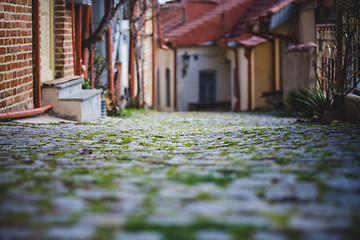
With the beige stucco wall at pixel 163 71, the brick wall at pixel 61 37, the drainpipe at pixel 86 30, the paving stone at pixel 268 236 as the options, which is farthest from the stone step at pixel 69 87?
the beige stucco wall at pixel 163 71

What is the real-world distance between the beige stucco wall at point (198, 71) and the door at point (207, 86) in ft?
0.61

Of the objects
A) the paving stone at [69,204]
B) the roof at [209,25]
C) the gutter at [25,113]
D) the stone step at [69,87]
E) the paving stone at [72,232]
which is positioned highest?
the roof at [209,25]

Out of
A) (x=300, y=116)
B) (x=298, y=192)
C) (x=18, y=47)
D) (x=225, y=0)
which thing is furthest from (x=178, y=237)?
(x=225, y=0)

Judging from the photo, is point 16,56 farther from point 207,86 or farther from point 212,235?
point 207,86

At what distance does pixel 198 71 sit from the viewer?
2273 cm

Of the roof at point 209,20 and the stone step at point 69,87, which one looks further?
the roof at point 209,20

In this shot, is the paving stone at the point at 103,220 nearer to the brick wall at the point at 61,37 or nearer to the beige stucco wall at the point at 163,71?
the brick wall at the point at 61,37

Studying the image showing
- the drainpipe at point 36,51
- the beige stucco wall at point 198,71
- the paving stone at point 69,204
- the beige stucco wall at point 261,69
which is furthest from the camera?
the beige stucco wall at point 198,71

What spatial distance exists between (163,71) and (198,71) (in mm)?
2128

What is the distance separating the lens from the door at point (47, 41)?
9672mm

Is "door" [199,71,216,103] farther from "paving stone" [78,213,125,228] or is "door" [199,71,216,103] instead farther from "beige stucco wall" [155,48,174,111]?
"paving stone" [78,213,125,228]

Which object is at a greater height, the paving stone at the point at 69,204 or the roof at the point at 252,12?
the roof at the point at 252,12

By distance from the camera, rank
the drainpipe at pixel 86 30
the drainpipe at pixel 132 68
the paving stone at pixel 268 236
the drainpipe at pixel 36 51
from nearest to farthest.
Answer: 1. the paving stone at pixel 268 236
2. the drainpipe at pixel 36 51
3. the drainpipe at pixel 86 30
4. the drainpipe at pixel 132 68

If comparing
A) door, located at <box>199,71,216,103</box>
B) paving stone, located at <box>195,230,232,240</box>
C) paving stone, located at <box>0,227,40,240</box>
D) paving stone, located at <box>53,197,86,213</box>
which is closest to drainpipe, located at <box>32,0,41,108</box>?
paving stone, located at <box>53,197,86,213</box>
